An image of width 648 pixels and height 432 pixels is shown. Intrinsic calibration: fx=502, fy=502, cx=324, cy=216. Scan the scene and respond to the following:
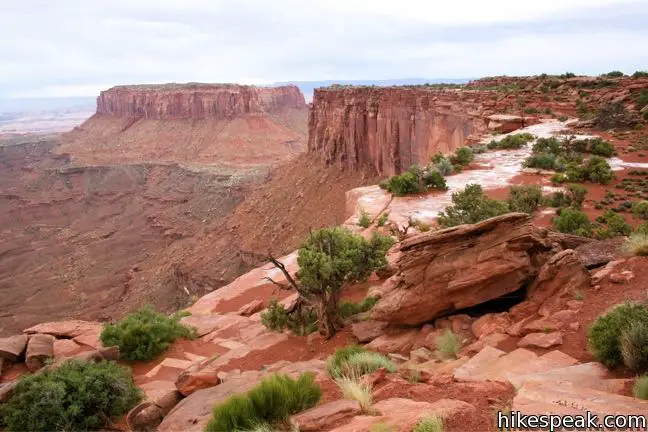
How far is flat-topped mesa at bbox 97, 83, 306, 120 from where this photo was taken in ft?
328

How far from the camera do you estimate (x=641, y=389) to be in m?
4.98

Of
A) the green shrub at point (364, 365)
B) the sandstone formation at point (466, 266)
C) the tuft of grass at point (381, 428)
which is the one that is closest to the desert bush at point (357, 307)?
the sandstone formation at point (466, 266)

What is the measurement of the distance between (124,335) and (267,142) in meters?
85.7

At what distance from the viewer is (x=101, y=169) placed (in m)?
84.1

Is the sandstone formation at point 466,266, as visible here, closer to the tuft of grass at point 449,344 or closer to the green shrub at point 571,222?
the tuft of grass at point 449,344

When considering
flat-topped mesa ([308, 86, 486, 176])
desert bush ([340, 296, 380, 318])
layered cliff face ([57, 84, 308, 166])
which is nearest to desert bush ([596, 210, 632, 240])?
desert bush ([340, 296, 380, 318])

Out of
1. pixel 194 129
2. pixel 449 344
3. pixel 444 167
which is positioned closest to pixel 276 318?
pixel 449 344

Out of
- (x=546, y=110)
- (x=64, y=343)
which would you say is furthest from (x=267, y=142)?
(x=64, y=343)

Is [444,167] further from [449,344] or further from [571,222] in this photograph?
[449,344]

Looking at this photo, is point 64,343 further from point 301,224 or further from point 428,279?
point 301,224

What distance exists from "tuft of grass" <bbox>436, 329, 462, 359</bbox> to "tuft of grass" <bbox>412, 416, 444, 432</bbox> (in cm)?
343

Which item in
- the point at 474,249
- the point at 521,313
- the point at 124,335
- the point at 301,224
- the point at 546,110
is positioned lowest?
the point at 301,224

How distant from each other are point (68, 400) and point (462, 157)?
1784 centimetres

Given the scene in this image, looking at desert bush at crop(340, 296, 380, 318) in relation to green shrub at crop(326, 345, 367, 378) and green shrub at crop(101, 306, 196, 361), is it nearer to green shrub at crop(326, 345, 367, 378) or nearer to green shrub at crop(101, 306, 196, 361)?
green shrub at crop(326, 345, 367, 378)
